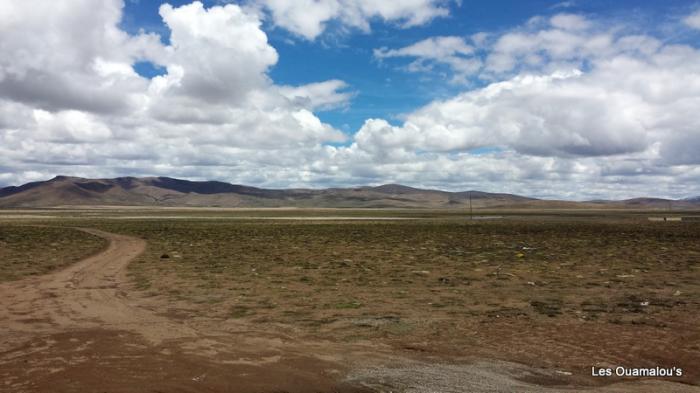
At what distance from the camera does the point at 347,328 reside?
1203cm

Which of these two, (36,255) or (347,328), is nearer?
(347,328)

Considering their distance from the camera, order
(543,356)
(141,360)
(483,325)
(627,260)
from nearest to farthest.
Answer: (141,360) → (543,356) → (483,325) → (627,260)

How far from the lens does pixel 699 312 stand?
1327 cm

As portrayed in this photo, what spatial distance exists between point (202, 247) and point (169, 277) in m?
14.2

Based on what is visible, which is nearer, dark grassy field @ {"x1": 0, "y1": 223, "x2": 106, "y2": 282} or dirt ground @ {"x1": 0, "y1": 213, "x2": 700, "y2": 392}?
dirt ground @ {"x1": 0, "y1": 213, "x2": 700, "y2": 392}

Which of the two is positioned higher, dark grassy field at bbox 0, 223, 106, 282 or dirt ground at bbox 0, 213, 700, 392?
dirt ground at bbox 0, 213, 700, 392

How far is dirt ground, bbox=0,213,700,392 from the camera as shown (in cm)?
825

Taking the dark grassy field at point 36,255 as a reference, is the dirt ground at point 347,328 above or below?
above

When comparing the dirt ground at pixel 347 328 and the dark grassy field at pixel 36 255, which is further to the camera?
the dark grassy field at pixel 36 255

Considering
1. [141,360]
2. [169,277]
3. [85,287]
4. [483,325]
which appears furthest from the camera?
[169,277]

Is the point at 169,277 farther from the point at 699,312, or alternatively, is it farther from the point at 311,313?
the point at 699,312

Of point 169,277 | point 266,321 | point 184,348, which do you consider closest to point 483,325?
point 266,321

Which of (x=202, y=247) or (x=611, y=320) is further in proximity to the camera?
(x=202, y=247)

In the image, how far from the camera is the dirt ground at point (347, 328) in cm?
825
